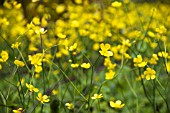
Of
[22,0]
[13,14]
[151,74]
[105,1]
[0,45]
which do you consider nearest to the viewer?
[151,74]

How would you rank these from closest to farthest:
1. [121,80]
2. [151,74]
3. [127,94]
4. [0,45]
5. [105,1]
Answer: [151,74], [127,94], [121,80], [0,45], [105,1]

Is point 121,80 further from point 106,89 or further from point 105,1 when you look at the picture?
point 105,1

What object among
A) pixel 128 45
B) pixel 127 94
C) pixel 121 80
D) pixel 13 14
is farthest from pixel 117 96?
pixel 13 14

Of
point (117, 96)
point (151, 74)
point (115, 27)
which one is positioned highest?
point (151, 74)

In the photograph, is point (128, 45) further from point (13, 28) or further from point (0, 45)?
point (13, 28)

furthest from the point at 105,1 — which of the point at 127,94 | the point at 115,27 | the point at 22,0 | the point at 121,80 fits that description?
the point at 22,0

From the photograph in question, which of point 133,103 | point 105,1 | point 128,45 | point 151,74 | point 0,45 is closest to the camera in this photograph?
point 151,74

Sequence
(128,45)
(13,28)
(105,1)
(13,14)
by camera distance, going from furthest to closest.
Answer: (13,28) → (13,14) → (105,1) → (128,45)

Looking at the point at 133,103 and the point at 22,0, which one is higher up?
the point at 22,0

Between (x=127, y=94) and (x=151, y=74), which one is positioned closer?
(x=151, y=74)
